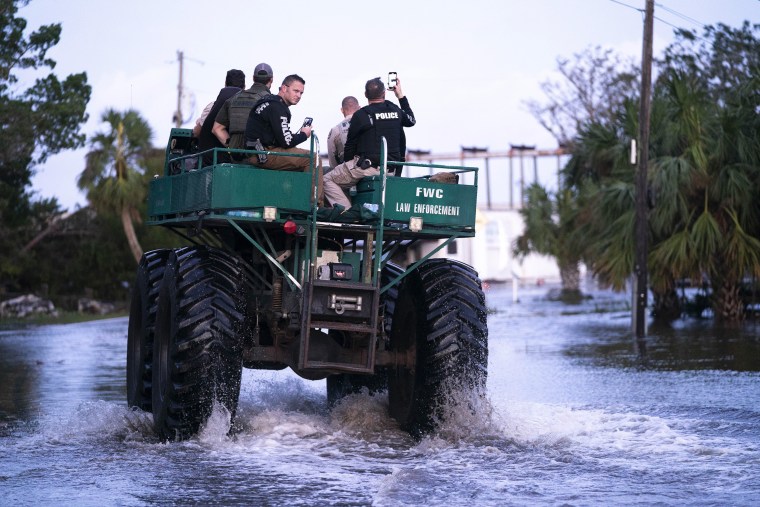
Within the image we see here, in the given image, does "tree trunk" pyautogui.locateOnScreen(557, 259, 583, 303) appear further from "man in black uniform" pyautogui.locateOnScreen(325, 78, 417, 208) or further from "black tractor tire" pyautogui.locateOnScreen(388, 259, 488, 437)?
"black tractor tire" pyautogui.locateOnScreen(388, 259, 488, 437)

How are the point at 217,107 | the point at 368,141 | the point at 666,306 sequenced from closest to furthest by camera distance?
1. the point at 368,141
2. the point at 217,107
3. the point at 666,306

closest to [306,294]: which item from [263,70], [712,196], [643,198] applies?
[263,70]

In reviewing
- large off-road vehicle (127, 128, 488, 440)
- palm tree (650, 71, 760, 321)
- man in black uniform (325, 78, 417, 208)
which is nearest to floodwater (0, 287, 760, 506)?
large off-road vehicle (127, 128, 488, 440)

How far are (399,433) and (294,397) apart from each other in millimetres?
2929

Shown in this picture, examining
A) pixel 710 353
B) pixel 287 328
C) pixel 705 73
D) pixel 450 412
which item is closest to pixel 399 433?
pixel 450 412

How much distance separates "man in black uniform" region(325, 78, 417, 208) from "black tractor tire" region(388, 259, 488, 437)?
0.92 m

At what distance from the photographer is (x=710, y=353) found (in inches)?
760

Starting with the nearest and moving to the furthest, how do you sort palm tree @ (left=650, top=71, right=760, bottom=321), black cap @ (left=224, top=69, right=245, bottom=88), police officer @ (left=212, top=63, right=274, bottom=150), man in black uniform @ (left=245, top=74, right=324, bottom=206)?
man in black uniform @ (left=245, top=74, right=324, bottom=206)
police officer @ (left=212, top=63, right=274, bottom=150)
black cap @ (left=224, top=69, right=245, bottom=88)
palm tree @ (left=650, top=71, right=760, bottom=321)

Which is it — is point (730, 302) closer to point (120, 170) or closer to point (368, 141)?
point (368, 141)

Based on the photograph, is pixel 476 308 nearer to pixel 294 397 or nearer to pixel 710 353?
pixel 294 397

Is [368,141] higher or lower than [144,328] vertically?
higher

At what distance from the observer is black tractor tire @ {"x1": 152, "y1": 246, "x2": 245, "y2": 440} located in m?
9.56

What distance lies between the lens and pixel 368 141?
10586 millimetres

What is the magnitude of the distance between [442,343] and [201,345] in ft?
6.07
